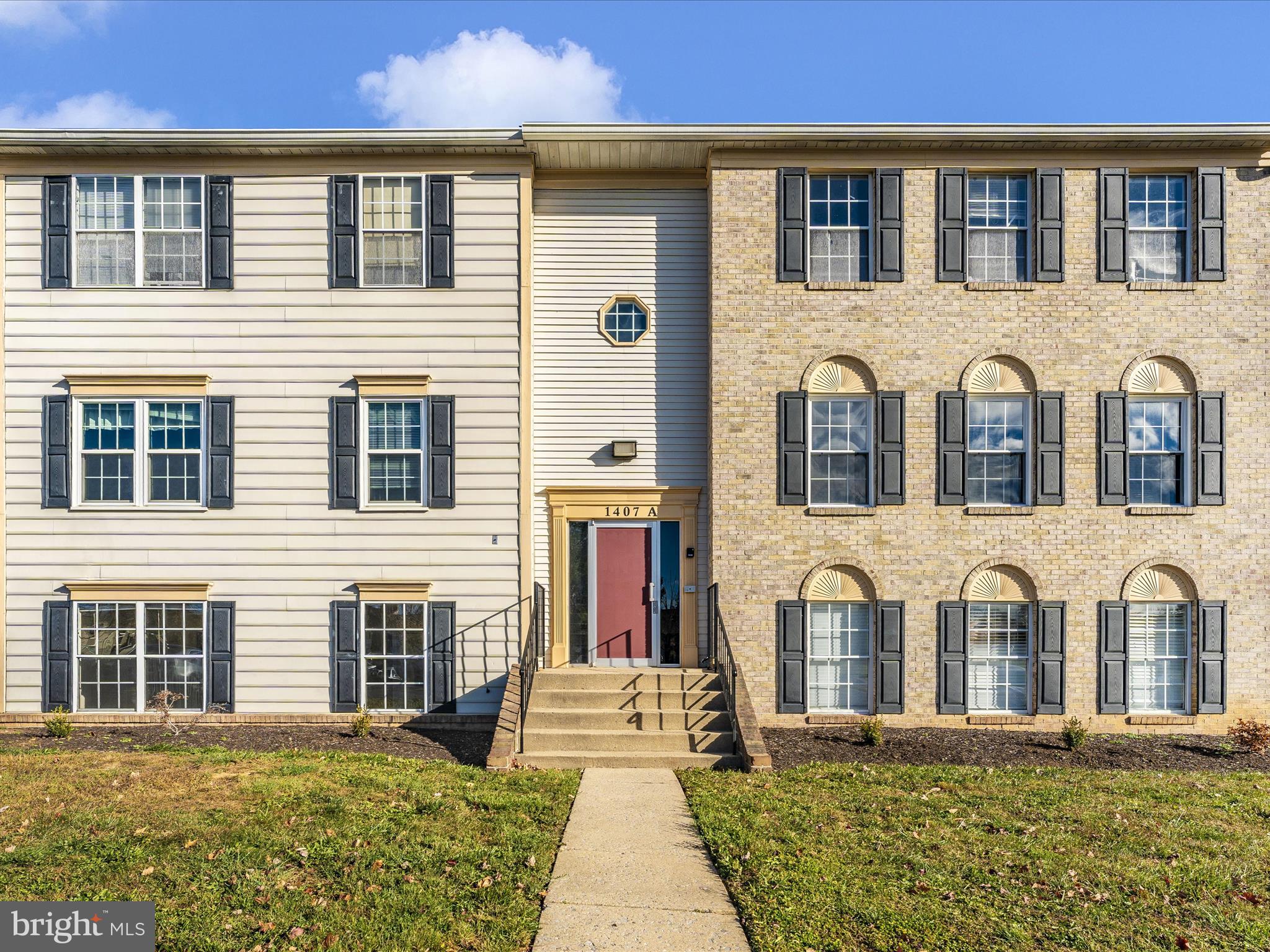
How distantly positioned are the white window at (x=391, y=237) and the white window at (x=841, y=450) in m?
6.15

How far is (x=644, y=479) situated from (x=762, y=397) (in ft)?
6.91

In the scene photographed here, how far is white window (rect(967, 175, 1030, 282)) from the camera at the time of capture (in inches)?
472

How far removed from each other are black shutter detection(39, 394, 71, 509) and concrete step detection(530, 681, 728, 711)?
727 centimetres

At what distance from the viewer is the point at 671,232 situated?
1240cm

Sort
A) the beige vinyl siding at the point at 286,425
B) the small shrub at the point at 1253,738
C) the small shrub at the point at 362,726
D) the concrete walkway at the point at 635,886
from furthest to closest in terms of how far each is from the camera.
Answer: the beige vinyl siding at the point at 286,425, the small shrub at the point at 362,726, the small shrub at the point at 1253,738, the concrete walkway at the point at 635,886

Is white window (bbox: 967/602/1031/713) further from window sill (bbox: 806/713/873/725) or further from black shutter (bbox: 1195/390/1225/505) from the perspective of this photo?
black shutter (bbox: 1195/390/1225/505)

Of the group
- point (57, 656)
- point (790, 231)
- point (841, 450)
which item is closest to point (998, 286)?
point (790, 231)

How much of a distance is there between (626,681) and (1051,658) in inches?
238

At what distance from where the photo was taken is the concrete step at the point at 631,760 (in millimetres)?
9695

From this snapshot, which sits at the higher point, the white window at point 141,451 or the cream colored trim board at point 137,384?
the cream colored trim board at point 137,384

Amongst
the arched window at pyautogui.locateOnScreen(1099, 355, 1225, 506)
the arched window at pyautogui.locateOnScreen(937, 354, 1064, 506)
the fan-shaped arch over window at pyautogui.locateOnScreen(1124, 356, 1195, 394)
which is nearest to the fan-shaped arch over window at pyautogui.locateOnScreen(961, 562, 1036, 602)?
the arched window at pyautogui.locateOnScreen(937, 354, 1064, 506)

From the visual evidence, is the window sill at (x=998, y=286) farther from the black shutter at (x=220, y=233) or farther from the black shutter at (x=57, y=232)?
the black shutter at (x=57, y=232)

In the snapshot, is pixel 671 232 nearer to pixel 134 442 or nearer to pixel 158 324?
pixel 158 324

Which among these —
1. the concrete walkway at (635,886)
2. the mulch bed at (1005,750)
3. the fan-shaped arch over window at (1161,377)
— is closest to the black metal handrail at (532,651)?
the concrete walkway at (635,886)
